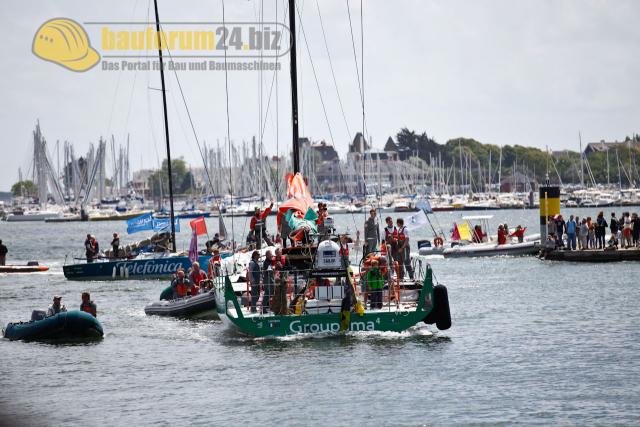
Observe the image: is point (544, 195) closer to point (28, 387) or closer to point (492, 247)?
point (492, 247)

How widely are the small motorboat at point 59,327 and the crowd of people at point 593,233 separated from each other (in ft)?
97.8

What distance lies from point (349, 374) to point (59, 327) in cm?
990

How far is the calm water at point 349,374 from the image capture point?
21.3 metres

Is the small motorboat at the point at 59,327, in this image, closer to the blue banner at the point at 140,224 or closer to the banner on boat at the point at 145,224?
the banner on boat at the point at 145,224

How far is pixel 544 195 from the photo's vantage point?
57.4 m

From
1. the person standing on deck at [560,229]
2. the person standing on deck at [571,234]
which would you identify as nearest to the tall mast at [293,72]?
the person standing on deck at [571,234]

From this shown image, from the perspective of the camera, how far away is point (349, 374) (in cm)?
2461

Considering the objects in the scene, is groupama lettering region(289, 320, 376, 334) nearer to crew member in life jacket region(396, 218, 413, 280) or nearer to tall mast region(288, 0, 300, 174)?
crew member in life jacket region(396, 218, 413, 280)

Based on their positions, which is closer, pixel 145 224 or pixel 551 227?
pixel 145 224

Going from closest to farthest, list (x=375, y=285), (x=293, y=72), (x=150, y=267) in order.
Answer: (x=375, y=285) → (x=293, y=72) → (x=150, y=267)

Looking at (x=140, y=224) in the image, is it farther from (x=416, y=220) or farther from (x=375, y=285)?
(x=375, y=285)

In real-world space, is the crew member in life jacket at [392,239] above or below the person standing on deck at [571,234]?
above

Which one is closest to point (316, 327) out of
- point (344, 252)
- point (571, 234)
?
point (344, 252)

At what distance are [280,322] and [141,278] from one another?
2563cm
